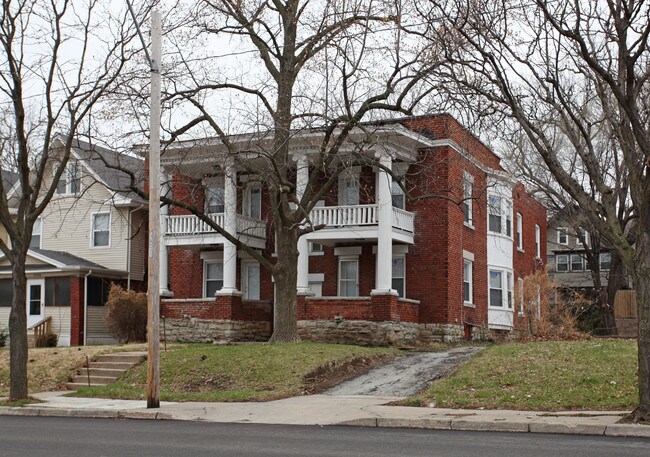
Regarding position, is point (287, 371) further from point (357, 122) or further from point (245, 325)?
point (245, 325)

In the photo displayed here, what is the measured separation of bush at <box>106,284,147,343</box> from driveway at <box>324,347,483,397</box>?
12.2m

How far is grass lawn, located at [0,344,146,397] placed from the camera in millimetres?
21656

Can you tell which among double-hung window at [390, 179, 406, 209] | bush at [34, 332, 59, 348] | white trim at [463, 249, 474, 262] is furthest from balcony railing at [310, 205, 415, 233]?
bush at [34, 332, 59, 348]

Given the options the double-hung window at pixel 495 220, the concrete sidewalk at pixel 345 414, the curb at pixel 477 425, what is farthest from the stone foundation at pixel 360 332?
the curb at pixel 477 425

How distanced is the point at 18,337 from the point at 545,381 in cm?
1093

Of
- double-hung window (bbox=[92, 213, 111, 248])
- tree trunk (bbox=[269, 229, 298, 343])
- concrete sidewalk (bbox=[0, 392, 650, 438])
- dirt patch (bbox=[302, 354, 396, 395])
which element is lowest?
concrete sidewalk (bbox=[0, 392, 650, 438])

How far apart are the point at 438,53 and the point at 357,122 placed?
4.96 meters

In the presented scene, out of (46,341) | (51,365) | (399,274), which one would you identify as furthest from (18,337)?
(46,341)

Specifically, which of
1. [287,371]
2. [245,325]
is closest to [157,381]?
[287,371]

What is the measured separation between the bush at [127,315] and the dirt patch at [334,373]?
39.1ft

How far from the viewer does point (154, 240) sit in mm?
16172

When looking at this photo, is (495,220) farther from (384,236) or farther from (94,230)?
(94,230)

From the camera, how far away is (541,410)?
48.6ft

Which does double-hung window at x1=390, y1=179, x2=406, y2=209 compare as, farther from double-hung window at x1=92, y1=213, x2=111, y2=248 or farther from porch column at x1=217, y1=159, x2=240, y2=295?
double-hung window at x1=92, y1=213, x2=111, y2=248
